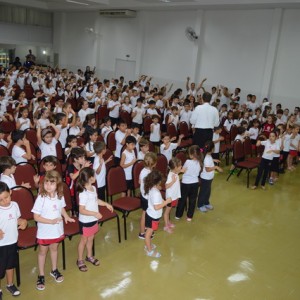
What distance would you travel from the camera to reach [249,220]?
6297 millimetres

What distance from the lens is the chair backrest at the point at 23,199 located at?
432 centimetres

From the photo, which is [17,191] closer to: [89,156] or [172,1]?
[89,156]

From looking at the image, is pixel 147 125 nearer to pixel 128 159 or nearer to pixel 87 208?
pixel 128 159

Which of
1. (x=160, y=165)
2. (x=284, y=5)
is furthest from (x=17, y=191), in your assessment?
(x=284, y=5)

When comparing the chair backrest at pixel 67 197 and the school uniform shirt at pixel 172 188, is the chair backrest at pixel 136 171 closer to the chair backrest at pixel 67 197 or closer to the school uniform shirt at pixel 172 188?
the school uniform shirt at pixel 172 188

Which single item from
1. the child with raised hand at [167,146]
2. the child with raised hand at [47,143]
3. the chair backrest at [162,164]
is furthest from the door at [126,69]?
the child with raised hand at [47,143]

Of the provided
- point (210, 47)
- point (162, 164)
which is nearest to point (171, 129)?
point (162, 164)

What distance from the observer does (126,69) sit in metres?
19.3

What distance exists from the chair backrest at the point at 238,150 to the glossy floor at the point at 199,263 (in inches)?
71.9

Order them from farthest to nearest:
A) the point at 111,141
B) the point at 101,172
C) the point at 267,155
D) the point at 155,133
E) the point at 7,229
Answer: the point at 155,133 → the point at 111,141 → the point at 267,155 → the point at 101,172 → the point at 7,229

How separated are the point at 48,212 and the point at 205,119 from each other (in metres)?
4.61

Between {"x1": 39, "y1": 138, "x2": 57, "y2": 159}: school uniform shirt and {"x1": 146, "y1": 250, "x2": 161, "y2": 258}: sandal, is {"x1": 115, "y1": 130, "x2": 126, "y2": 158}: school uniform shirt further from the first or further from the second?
{"x1": 146, "y1": 250, "x2": 161, "y2": 258}: sandal

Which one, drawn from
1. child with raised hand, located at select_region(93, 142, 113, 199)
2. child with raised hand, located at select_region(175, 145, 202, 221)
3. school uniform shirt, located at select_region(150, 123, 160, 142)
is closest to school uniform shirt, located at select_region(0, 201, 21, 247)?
child with raised hand, located at select_region(93, 142, 113, 199)

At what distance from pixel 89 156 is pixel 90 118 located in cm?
136
